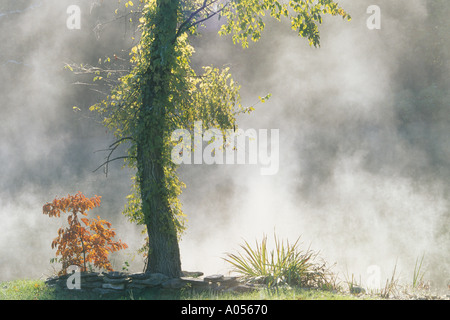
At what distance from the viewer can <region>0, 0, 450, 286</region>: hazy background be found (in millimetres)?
14258

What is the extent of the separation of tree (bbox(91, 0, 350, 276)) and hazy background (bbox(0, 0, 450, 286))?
16.6 feet

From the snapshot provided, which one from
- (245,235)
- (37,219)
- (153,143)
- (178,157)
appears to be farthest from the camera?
(37,219)

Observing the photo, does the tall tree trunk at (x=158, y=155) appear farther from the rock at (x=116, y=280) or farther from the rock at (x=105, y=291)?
the rock at (x=105, y=291)

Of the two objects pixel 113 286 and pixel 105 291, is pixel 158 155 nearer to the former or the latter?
pixel 113 286

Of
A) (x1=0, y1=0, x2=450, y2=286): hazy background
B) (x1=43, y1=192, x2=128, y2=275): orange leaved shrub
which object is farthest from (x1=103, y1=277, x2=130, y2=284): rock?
(x1=0, y1=0, x2=450, y2=286): hazy background

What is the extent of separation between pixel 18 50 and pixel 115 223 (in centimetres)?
1197

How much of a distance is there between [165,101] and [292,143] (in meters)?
10.9

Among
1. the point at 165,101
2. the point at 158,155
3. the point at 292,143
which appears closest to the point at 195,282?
the point at 158,155

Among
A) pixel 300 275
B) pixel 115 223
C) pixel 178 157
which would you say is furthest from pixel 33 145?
pixel 300 275

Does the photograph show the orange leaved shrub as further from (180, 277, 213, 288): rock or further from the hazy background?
the hazy background

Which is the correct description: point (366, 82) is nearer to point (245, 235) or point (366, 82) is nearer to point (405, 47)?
point (405, 47)

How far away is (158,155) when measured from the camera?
289 inches

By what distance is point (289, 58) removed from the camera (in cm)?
1930

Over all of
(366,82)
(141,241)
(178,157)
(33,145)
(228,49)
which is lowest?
(141,241)
